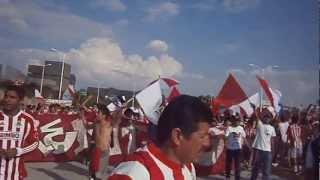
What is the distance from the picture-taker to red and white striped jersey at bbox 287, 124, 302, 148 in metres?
14.4

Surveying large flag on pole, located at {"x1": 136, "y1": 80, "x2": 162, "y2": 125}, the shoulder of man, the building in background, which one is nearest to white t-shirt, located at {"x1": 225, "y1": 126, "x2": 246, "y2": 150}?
large flag on pole, located at {"x1": 136, "y1": 80, "x2": 162, "y2": 125}

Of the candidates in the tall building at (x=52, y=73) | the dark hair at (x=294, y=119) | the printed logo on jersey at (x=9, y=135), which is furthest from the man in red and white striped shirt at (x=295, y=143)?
the tall building at (x=52, y=73)

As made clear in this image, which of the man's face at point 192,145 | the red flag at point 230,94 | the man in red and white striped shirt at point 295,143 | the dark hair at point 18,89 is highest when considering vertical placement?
the red flag at point 230,94

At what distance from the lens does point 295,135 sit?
47.1 ft

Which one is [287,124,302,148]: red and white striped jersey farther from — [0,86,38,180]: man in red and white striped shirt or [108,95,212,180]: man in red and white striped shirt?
[108,95,212,180]: man in red and white striped shirt

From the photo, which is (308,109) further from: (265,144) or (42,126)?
(42,126)

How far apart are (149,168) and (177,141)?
0.19 m

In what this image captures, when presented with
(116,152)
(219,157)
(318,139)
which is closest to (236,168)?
(219,157)

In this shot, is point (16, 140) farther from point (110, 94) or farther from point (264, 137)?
point (110, 94)

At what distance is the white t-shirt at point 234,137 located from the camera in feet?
38.7

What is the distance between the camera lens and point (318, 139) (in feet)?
28.8

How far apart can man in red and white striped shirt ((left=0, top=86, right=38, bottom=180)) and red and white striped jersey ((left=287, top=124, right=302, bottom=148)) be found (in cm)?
1059

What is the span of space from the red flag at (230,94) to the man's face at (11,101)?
9608 millimetres

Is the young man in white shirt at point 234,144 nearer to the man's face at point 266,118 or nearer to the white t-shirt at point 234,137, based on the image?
the white t-shirt at point 234,137
